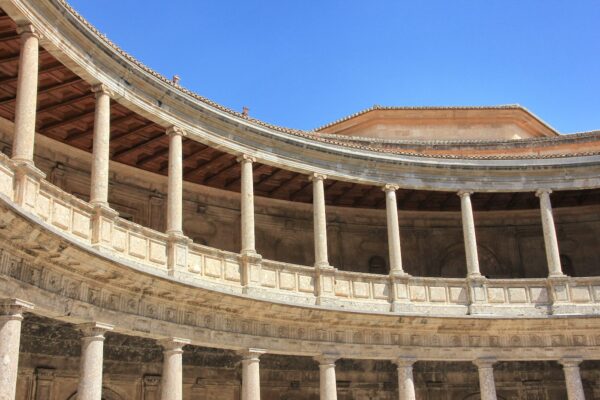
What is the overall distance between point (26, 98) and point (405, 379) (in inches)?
449

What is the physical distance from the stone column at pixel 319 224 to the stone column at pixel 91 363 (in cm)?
664

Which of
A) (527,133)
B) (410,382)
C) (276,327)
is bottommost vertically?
(410,382)

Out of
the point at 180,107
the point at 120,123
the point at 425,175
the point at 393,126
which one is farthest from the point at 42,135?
the point at 393,126

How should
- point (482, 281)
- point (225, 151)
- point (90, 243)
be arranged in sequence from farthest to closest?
point (482, 281)
point (225, 151)
point (90, 243)

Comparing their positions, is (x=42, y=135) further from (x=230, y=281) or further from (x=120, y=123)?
(x=230, y=281)

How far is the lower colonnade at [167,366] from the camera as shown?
11625mm

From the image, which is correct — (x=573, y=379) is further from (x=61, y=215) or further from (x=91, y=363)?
(x=61, y=215)

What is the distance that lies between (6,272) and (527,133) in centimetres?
2291

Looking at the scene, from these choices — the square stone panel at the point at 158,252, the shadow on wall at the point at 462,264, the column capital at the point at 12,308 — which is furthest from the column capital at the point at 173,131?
the shadow on wall at the point at 462,264

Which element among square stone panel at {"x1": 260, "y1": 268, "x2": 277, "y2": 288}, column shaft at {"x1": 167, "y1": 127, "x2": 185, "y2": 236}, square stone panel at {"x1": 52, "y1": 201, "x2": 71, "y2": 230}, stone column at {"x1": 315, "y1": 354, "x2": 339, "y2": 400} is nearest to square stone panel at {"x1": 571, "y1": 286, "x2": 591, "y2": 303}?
stone column at {"x1": 315, "y1": 354, "x2": 339, "y2": 400}

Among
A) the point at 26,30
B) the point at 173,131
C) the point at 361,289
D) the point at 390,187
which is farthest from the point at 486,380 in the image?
the point at 26,30

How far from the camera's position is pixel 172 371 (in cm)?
1574

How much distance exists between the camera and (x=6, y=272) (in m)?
11.9

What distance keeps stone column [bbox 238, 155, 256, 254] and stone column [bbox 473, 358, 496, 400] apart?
677 cm
